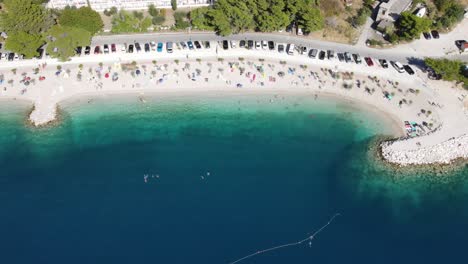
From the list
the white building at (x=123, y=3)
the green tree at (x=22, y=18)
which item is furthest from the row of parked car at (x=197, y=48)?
the white building at (x=123, y=3)

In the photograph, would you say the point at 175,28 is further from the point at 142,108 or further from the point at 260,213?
the point at 260,213

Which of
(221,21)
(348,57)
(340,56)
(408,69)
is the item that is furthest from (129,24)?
(408,69)

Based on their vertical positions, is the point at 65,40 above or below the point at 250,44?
above

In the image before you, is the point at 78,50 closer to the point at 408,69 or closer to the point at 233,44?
the point at 233,44

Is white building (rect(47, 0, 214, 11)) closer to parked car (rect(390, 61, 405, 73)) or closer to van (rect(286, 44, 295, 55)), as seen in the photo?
van (rect(286, 44, 295, 55))

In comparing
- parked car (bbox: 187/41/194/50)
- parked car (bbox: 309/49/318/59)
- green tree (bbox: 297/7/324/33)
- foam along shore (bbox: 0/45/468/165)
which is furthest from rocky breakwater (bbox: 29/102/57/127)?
green tree (bbox: 297/7/324/33)

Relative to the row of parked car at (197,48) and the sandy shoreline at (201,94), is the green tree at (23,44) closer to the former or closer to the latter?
the row of parked car at (197,48)

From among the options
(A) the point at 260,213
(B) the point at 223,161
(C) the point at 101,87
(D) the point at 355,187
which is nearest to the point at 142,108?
(C) the point at 101,87
